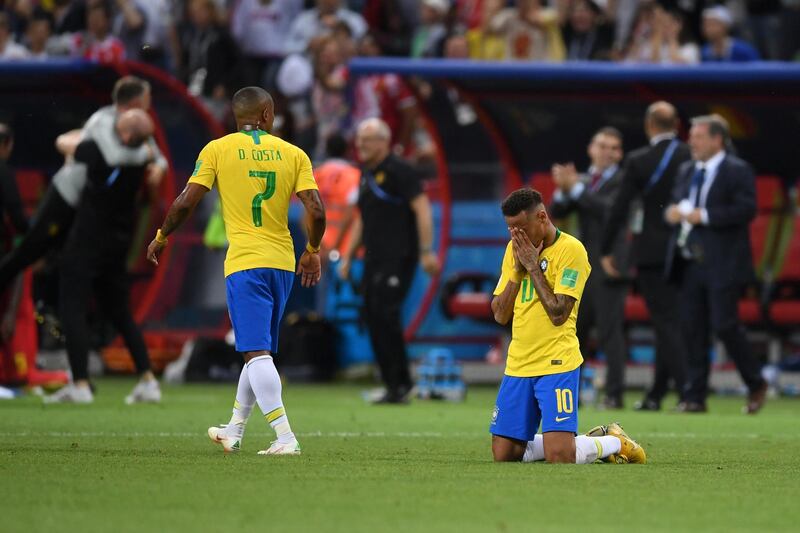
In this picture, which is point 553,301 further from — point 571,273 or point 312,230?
point 312,230

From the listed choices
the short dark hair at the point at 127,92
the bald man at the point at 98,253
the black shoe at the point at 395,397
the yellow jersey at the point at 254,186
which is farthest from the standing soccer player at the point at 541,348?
the black shoe at the point at 395,397

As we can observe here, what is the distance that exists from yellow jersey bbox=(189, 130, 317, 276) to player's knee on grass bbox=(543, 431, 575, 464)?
1.74 m

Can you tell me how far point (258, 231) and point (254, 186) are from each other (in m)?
0.25

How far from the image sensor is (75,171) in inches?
573

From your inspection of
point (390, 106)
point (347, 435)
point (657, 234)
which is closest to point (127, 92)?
point (347, 435)

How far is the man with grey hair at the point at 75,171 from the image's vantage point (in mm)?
14117

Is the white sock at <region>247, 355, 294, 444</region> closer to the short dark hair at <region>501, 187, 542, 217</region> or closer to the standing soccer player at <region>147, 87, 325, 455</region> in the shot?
the standing soccer player at <region>147, 87, 325, 455</region>

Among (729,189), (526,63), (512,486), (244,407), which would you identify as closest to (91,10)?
(526,63)

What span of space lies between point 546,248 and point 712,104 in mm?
9478

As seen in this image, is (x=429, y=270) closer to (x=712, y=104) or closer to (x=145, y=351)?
(x=145, y=351)

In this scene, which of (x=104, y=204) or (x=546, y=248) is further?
(x=104, y=204)

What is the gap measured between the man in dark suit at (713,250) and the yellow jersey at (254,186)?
5.53 metres

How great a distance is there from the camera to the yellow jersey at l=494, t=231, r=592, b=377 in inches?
357

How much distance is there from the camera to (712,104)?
18156mm
